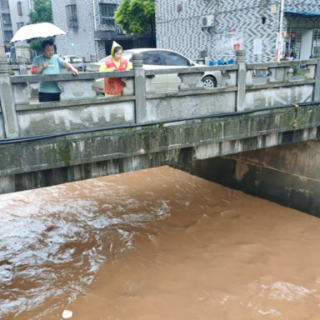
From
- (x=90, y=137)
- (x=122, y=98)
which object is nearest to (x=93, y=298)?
(x=90, y=137)

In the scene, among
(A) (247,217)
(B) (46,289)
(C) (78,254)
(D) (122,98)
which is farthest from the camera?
(A) (247,217)

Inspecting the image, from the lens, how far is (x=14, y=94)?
432cm

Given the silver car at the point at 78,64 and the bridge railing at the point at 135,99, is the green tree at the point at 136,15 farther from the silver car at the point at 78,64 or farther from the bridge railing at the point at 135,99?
the bridge railing at the point at 135,99

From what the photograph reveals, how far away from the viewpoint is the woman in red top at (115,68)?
16.9ft

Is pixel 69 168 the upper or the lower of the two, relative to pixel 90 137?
lower

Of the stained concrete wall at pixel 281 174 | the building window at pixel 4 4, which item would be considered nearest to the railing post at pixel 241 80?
the stained concrete wall at pixel 281 174

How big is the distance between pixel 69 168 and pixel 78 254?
9.39ft

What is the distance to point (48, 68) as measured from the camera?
16.3 feet

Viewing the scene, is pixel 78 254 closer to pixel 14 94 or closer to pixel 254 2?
pixel 14 94

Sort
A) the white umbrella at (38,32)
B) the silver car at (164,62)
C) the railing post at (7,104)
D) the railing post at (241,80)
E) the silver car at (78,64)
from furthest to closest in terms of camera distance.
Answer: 1. the silver car at (78,64)
2. the silver car at (164,62)
3. the railing post at (241,80)
4. the white umbrella at (38,32)
5. the railing post at (7,104)

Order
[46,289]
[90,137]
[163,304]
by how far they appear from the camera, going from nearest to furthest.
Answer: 1. [90,137]
2. [163,304]
3. [46,289]

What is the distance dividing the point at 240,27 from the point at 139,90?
13.1 metres

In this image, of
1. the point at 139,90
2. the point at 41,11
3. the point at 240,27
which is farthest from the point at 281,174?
the point at 41,11

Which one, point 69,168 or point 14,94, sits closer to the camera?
point 14,94
